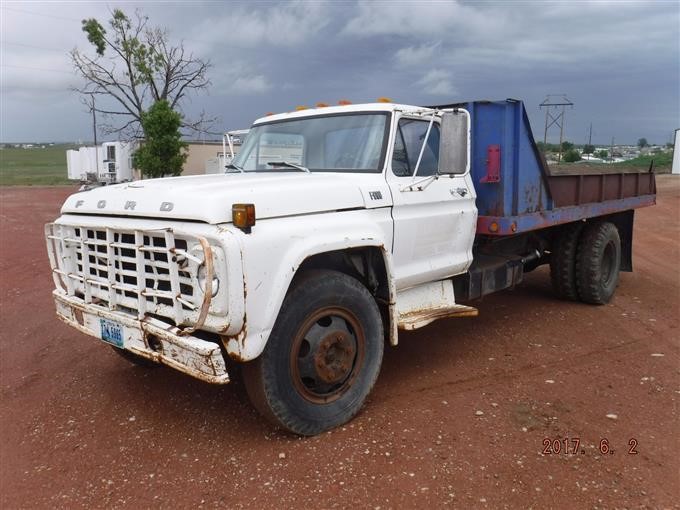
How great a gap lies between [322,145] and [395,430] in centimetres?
215

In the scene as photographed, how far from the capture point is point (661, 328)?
584 centimetres

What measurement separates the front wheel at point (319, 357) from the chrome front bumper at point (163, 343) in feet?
1.15

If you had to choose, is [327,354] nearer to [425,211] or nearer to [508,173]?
[425,211]

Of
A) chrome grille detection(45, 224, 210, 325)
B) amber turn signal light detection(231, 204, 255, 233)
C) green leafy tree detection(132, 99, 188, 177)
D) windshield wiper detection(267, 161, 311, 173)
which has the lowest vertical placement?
chrome grille detection(45, 224, 210, 325)

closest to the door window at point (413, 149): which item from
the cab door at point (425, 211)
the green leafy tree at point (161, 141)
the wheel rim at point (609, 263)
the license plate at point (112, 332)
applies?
the cab door at point (425, 211)

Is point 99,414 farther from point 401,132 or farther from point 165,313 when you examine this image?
point 401,132

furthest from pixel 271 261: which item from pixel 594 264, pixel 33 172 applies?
pixel 33 172

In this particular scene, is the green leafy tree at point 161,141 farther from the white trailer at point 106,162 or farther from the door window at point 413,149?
the door window at point 413,149

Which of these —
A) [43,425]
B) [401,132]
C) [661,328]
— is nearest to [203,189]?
[401,132]

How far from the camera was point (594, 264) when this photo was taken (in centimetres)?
657

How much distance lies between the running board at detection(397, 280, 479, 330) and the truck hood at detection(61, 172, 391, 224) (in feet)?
Result: 2.90

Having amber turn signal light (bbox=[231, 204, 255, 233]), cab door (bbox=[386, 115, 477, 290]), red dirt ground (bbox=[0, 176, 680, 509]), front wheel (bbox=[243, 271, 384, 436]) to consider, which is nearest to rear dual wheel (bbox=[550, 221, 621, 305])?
red dirt ground (bbox=[0, 176, 680, 509])

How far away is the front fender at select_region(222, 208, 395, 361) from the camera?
122 inches

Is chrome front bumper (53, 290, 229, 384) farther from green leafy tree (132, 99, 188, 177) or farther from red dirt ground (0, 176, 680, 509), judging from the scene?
green leafy tree (132, 99, 188, 177)
